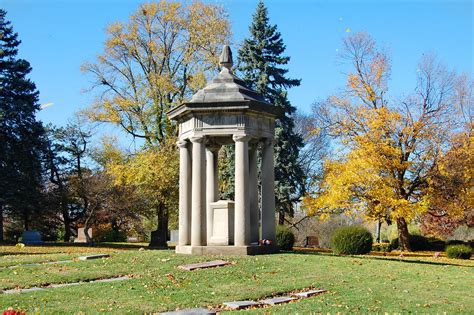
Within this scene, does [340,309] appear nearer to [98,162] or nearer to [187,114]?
[187,114]

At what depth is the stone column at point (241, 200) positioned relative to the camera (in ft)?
54.4

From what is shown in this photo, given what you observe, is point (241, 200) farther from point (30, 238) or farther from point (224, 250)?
point (30, 238)

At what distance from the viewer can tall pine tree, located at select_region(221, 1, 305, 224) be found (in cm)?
3562

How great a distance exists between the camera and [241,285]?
11.9 metres

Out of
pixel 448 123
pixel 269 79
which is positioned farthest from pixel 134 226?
pixel 448 123

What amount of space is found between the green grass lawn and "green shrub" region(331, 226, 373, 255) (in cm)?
714

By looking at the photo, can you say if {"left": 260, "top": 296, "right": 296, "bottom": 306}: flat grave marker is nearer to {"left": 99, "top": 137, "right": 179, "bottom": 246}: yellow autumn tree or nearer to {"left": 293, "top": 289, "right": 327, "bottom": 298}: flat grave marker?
{"left": 293, "top": 289, "right": 327, "bottom": 298}: flat grave marker

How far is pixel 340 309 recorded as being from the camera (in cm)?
959

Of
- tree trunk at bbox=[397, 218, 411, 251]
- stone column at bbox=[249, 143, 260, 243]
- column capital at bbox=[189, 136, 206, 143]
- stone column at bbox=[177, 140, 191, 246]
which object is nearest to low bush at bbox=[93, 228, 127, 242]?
tree trunk at bbox=[397, 218, 411, 251]

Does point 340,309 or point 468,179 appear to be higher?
point 468,179

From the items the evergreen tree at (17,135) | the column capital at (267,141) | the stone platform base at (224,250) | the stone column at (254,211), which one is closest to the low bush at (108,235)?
the evergreen tree at (17,135)

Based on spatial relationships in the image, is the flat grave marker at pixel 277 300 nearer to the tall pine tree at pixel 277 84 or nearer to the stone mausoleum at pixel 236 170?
the stone mausoleum at pixel 236 170

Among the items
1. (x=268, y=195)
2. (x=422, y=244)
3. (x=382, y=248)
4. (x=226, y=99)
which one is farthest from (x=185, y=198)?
(x=422, y=244)

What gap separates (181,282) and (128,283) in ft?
3.94
